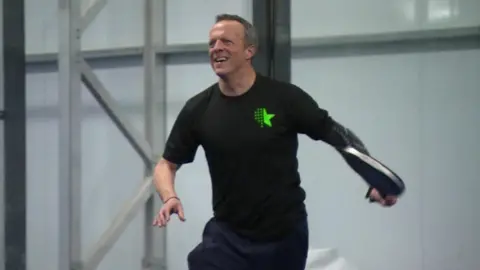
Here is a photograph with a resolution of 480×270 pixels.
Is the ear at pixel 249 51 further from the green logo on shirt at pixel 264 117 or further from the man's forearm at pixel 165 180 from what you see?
the man's forearm at pixel 165 180

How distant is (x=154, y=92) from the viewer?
3.99 m

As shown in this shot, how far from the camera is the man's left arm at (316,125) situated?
215 cm

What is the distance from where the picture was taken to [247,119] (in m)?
2.16

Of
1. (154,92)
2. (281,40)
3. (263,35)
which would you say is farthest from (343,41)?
(154,92)

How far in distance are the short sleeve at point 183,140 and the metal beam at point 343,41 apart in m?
1.52

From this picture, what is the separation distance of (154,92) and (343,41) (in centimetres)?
105

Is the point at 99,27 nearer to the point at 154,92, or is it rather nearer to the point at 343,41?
the point at 154,92

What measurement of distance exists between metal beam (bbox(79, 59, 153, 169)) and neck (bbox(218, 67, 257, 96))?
1.29 m

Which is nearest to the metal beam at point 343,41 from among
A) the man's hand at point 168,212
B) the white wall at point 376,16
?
the white wall at point 376,16

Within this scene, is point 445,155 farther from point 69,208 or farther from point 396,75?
point 69,208

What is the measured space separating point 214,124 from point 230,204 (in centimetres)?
24

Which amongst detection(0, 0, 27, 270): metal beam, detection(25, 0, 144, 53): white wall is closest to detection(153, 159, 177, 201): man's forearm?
detection(0, 0, 27, 270): metal beam

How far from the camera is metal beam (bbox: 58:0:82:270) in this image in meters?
3.24

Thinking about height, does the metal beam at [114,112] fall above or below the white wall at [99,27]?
below
